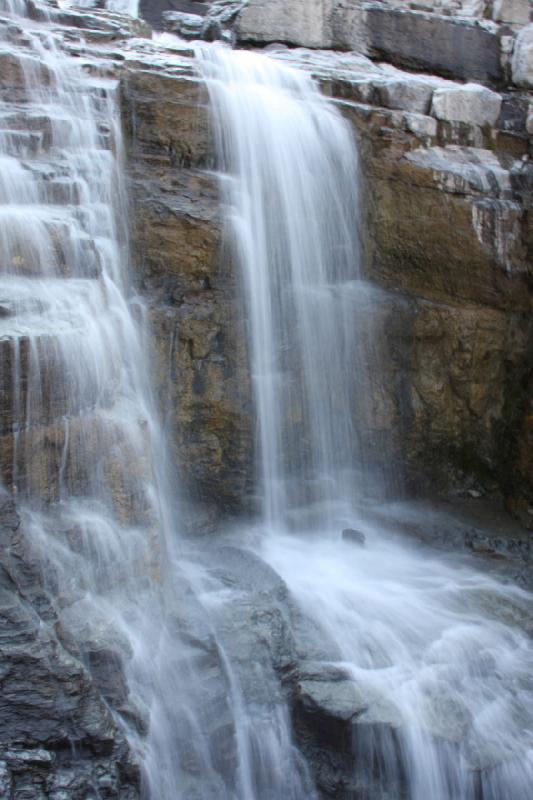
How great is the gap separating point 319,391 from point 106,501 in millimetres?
3076

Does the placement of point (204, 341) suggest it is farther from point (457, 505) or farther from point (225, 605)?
Answer: point (457, 505)

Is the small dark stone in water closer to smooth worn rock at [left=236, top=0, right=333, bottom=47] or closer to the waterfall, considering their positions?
the waterfall

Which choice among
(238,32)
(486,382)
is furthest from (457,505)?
(238,32)

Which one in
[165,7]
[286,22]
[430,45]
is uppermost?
[165,7]

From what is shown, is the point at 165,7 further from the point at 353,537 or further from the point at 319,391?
the point at 353,537

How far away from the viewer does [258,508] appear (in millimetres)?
7641

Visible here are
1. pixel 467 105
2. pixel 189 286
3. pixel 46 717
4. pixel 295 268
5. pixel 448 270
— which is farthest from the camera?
pixel 467 105

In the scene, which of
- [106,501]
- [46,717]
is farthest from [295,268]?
[46,717]

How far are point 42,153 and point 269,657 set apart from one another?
173 inches

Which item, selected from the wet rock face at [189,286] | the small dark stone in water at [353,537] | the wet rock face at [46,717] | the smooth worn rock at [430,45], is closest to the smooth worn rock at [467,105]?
the smooth worn rock at [430,45]

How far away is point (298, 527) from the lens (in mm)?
7695

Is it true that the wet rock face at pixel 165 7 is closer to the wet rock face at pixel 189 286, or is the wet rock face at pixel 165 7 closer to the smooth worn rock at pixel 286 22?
the smooth worn rock at pixel 286 22

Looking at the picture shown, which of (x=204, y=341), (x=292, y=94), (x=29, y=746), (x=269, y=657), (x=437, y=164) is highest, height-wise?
(x=292, y=94)

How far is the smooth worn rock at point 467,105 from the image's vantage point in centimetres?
840
